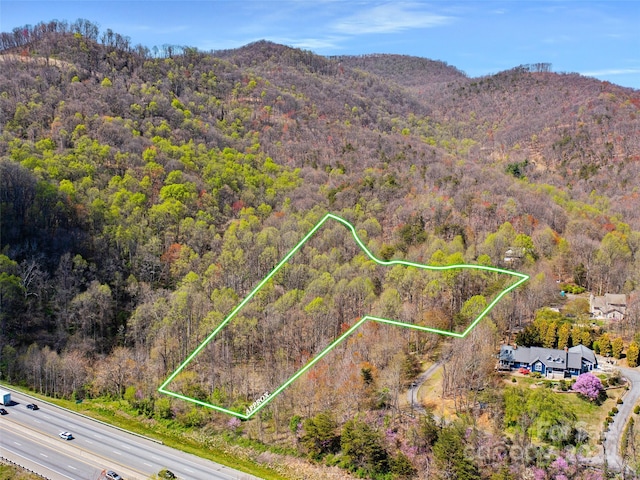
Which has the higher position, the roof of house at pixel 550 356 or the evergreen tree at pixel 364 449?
the roof of house at pixel 550 356

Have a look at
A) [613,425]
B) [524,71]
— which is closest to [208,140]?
[613,425]

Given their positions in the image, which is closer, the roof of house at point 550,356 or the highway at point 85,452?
the highway at point 85,452

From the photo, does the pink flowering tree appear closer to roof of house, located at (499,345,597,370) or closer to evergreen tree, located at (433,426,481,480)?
roof of house, located at (499,345,597,370)

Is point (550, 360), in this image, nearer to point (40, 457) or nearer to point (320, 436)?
point (320, 436)

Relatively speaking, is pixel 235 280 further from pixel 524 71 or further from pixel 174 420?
pixel 524 71

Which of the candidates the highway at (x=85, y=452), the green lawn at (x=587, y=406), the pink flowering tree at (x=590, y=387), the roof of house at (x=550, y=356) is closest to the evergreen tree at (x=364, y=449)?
the highway at (x=85, y=452)

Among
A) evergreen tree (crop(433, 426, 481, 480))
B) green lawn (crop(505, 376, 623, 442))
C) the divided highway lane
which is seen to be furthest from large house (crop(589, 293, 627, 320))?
the divided highway lane

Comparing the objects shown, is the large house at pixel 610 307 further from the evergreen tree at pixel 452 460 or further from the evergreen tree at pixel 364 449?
the evergreen tree at pixel 364 449
